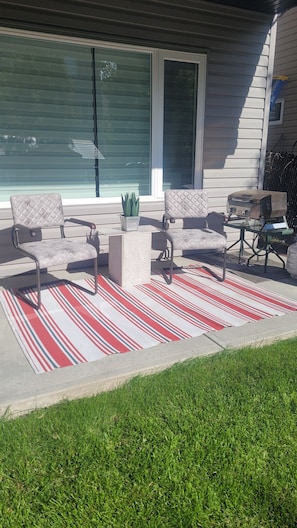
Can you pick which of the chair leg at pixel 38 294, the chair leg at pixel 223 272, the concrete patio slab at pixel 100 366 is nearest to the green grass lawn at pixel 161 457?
the concrete patio slab at pixel 100 366

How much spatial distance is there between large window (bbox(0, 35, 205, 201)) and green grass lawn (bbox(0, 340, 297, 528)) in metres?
2.75

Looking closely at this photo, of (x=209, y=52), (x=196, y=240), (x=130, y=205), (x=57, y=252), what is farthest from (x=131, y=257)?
(x=209, y=52)

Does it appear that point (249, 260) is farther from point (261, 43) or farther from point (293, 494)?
point (293, 494)

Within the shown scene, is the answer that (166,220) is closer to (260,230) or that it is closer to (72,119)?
(260,230)

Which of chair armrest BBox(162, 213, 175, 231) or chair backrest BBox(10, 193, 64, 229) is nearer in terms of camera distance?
chair backrest BBox(10, 193, 64, 229)

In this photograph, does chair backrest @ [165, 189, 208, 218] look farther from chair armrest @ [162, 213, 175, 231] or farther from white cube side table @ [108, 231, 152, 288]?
white cube side table @ [108, 231, 152, 288]

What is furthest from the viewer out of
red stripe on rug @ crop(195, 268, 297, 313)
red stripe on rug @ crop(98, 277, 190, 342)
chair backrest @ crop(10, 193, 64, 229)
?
chair backrest @ crop(10, 193, 64, 229)

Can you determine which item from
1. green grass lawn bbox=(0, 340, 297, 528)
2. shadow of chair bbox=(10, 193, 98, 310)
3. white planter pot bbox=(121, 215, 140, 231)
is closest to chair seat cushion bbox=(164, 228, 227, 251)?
white planter pot bbox=(121, 215, 140, 231)

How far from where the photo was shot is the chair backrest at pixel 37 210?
3727 millimetres

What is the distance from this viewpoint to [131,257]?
12.6 feet

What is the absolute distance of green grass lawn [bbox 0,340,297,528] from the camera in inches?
58.8

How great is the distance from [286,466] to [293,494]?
0.14m

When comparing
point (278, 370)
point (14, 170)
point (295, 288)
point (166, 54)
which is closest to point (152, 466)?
point (278, 370)

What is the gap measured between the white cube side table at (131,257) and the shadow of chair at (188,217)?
25 centimetres
